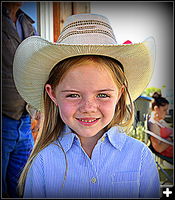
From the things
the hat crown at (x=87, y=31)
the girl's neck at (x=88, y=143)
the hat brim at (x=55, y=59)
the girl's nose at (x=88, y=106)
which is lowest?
the girl's neck at (x=88, y=143)

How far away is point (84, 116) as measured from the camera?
1065mm

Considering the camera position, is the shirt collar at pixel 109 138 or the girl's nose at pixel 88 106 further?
the shirt collar at pixel 109 138

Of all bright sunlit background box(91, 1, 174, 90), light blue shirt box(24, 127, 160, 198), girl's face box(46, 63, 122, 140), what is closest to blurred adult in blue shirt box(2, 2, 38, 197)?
bright sunlit background box(91, 1, 174, 90)

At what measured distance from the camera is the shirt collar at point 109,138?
3.87ft

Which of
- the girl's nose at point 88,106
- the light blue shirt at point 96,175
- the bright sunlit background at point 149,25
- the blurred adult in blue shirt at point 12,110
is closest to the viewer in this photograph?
the girl's nose at point 88,106

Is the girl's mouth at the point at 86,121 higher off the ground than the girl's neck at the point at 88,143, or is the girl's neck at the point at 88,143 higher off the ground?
the girl's mouth at the point at 86,121

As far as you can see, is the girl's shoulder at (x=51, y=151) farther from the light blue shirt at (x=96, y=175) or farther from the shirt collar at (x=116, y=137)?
the shirt collar at (x=116, y=137)

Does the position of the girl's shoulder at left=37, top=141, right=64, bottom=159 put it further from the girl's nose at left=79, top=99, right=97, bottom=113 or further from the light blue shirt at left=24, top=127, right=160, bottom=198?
the girl's nose at left=79, top=99, right=97, bottom=113

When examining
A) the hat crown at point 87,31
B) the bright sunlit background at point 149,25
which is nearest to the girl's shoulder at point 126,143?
the hat crown at point 87,31

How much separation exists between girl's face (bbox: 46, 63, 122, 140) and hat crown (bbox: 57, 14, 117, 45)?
99 mm

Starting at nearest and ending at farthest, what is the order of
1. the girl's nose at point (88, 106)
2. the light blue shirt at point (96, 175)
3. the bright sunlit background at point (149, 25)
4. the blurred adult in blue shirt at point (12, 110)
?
the girl's nose at point (88, 106) → the light blue shirt at point (96, 175) → the blurred adult in blue shirt at point (12, 110) → the bright sunlit background at point (149, 25)

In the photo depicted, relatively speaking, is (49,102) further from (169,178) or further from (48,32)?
(169,178)

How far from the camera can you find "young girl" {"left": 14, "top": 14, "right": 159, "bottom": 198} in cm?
106

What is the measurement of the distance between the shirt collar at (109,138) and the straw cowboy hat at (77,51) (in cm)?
25
